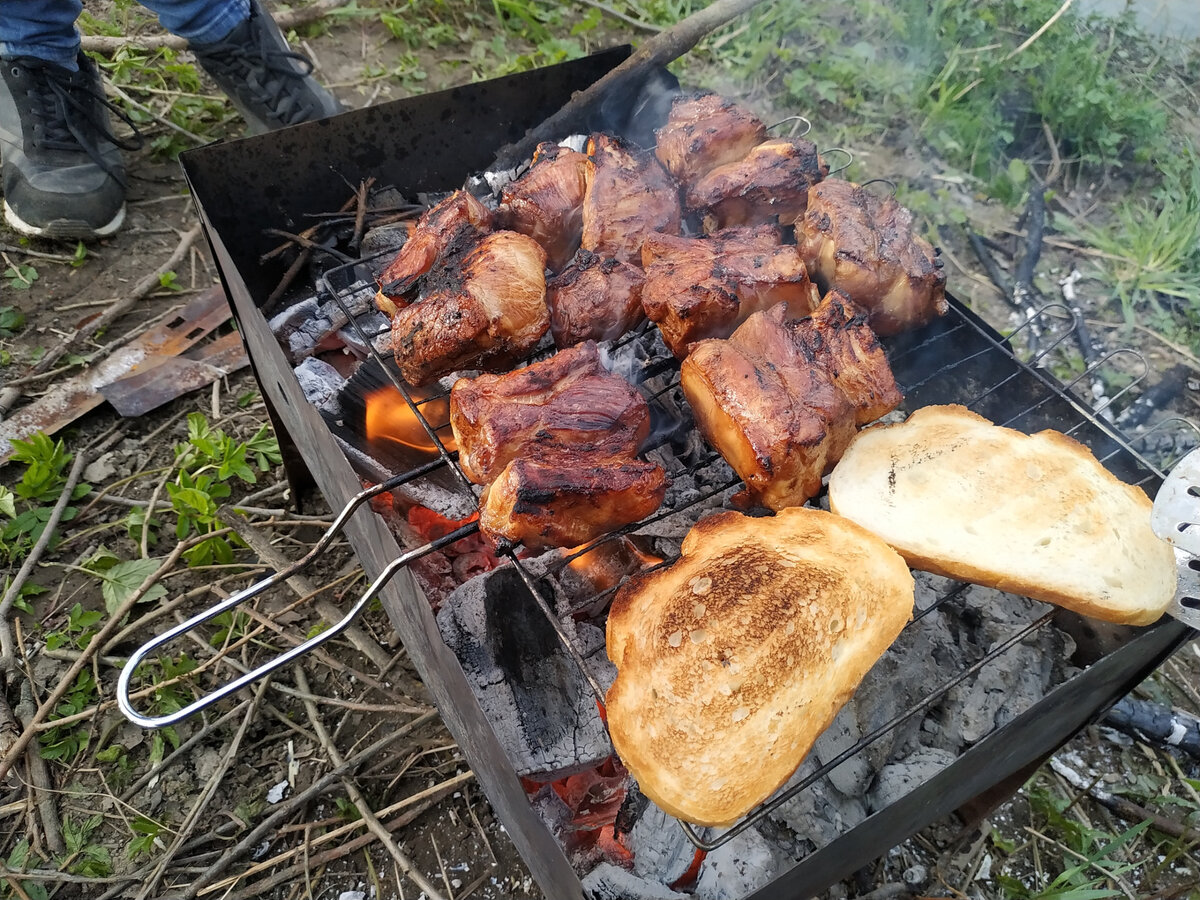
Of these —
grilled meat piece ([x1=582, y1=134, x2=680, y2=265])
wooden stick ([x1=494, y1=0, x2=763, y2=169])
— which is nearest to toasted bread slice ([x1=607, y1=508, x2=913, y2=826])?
grilled meat piece ([x1=582, y1=134, x2=680, y2=265])

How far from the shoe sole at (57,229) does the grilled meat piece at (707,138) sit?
3.52 m

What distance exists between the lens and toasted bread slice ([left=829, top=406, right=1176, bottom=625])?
78.0 inches

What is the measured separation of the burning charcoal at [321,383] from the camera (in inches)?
114

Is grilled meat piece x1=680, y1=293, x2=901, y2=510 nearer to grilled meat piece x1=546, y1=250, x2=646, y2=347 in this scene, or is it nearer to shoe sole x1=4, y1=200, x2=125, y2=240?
grilled meat piece x1=546, y1=250, x2=646, y2=347

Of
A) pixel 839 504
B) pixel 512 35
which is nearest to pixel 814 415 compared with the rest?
pixel 839 504

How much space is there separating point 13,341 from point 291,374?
2806mm

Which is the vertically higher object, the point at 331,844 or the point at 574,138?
the point at 574,138

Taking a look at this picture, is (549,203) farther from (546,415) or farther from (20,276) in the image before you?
(20,276)

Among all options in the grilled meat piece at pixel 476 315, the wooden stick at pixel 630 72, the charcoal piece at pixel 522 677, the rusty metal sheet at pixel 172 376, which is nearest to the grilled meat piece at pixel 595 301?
the grilled meat piece at pixel 476 315

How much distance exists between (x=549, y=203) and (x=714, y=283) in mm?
744

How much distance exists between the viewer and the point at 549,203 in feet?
9.12

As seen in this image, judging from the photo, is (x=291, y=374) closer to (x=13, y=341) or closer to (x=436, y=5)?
(x=13, y=341)

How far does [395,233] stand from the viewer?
333 cm

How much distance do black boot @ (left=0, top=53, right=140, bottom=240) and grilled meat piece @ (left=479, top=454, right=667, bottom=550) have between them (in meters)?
3.86
